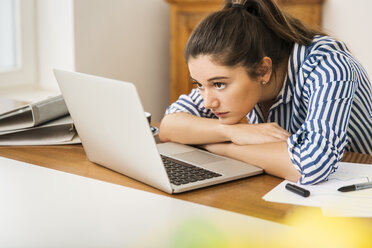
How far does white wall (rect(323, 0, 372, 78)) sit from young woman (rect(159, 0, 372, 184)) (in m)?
1.36

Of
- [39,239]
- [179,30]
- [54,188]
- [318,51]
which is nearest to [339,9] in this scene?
[179,30]

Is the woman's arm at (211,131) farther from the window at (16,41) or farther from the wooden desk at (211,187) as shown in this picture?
the window at (16,41)

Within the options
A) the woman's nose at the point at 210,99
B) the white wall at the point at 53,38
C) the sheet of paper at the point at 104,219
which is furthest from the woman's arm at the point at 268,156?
the white wall at the point at 53,38

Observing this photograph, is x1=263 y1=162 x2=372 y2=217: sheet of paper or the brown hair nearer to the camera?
x1=263 y1=162 x2=372 y2=217: sheet of paper

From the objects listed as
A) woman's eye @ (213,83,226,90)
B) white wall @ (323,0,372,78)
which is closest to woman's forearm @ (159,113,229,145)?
woman's eye @ (213,83,226,90)

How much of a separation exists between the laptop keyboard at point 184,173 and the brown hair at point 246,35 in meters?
0.25

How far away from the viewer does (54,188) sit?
1.08 m

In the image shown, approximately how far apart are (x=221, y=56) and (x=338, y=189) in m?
0.39

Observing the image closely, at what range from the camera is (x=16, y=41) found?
279 cm

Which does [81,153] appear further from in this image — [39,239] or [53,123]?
[39,239]

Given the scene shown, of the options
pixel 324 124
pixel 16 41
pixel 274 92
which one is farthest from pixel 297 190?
pixel 16 41

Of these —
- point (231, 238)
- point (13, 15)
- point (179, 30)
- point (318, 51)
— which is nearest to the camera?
point (231, 238)

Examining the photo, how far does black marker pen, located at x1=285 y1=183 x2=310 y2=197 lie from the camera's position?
1.02m

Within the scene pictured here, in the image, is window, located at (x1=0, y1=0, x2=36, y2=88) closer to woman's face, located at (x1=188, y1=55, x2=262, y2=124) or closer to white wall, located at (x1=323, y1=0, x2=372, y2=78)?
white wall, located at (x1=323, y1=0, x2=372, y2=78)
